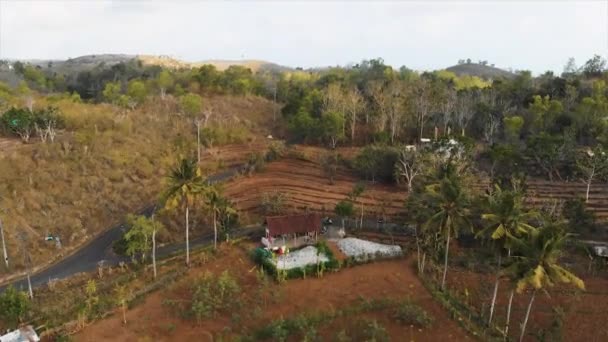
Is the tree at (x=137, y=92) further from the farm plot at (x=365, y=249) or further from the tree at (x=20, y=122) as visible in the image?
the farm plot at (x=365, y=249)

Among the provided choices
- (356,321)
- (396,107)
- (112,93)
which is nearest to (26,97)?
(112,93)

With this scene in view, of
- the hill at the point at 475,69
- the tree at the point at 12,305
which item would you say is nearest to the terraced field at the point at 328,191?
the tree at the point at 12,305

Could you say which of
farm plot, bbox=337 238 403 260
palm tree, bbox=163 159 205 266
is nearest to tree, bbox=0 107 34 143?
palm tree, bbox=163 159 205 266

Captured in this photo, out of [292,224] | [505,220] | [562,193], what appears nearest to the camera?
[505,220]

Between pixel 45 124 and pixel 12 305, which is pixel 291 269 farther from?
pixel 45 124

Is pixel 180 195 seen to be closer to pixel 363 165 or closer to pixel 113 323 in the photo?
pixel 113 323

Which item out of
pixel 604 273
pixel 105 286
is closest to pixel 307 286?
pixel 105 286

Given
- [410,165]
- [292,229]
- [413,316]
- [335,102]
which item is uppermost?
[335,102]
